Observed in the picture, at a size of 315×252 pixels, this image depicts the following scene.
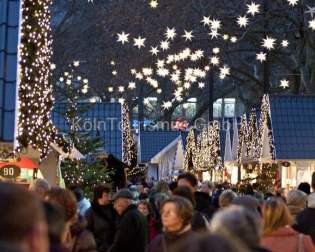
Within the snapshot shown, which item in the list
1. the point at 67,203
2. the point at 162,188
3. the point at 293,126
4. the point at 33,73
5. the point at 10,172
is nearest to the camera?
the point at 67,203

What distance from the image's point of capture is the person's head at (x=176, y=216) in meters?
8.00

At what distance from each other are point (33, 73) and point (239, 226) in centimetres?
1162

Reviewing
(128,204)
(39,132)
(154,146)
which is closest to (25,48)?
(39,132)

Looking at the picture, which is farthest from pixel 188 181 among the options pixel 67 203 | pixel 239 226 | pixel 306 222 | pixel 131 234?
pixel 239 226

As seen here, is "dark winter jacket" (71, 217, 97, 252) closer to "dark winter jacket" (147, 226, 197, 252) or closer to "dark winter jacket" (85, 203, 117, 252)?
"dark winter jacket" (147, 226, 197, 252)

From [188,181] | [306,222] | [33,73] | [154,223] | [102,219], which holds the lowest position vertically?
[154,223]

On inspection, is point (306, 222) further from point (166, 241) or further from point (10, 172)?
point (10, 172)

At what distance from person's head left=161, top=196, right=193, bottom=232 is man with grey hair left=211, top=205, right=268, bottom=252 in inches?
104

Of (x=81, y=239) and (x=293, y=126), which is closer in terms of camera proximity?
(x=81, y=239)

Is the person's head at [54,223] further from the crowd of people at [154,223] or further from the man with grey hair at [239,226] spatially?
the man with grey hair at [239,226]

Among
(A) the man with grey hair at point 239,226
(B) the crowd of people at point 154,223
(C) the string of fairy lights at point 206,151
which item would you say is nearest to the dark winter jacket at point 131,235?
(B) the crowd of people at point 154,223

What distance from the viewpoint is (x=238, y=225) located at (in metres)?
5.07

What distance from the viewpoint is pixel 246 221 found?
5.17m

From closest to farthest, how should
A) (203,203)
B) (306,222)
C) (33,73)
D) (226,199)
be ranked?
1. (306,222)
2. (226,199)
3. (203,203)
4. (33,73)
